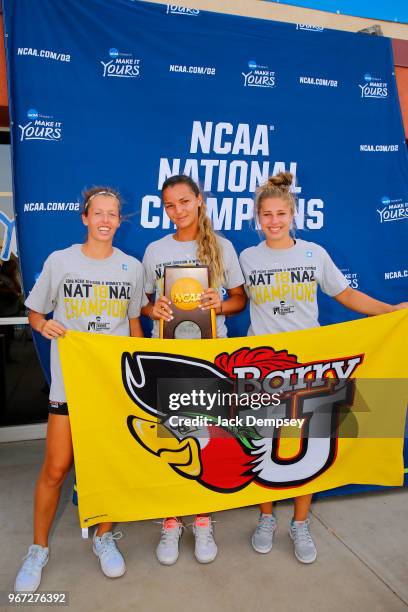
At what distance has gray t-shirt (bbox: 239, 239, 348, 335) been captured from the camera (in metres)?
2.22

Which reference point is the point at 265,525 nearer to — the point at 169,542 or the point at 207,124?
the point at 169,542

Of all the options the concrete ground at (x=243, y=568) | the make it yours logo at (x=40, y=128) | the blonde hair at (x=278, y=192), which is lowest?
the concrete ground at (x=243, y=568)

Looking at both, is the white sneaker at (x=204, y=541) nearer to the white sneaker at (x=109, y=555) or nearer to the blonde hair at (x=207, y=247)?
the white sneaker at (x=109, y=555)

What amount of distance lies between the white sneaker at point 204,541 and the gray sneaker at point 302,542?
1.23ft

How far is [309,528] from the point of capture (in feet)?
8.07

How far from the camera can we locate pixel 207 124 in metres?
2.88

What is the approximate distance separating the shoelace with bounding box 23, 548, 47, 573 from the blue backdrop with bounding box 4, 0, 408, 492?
957 mm

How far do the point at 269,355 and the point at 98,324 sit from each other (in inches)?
29.6

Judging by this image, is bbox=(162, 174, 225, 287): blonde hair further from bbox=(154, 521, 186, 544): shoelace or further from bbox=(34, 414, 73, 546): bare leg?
bbox=(154, 521, 186, 544): shoelace

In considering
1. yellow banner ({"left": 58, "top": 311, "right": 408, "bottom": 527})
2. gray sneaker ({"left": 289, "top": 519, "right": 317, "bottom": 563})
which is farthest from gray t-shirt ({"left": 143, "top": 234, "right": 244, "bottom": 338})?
gray sneaker ({"left": 289, "top": 519, "right": 317, "bottom": 563})

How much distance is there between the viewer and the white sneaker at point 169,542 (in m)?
2.16

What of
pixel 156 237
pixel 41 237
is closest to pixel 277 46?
pixel 156 237

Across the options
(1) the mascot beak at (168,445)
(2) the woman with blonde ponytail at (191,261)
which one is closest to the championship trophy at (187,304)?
(2) the woman with blonde ponytail at (191,261)

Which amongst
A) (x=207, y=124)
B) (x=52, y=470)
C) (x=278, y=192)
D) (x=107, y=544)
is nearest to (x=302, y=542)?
(x=107, y=544)
